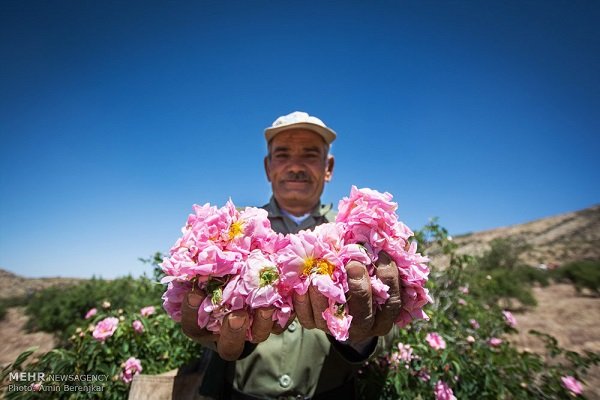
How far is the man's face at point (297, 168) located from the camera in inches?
111

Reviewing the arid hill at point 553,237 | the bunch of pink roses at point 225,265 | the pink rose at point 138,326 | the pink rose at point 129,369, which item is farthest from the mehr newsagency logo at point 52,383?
the arid hill at point 553,237

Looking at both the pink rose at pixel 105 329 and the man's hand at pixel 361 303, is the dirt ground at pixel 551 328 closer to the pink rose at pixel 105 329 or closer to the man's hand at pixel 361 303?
the pink rose at pixel 105 329

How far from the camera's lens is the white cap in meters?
2.78

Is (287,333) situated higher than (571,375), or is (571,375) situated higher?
(287,333)

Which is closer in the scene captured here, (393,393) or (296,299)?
(296,299)

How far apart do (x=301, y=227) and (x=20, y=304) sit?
14070mm

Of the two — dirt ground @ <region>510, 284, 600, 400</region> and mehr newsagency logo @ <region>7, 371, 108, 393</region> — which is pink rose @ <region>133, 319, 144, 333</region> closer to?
mehr newsagency logo @ <region>7, 371, 108, 393</region>

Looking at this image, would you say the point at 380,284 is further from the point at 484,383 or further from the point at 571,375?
the point at 571,375

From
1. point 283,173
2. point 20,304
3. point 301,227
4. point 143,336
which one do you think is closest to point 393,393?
point 301,227

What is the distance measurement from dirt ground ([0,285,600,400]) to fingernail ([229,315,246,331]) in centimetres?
606

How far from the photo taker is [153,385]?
1742 mm

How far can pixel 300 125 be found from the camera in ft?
9.14

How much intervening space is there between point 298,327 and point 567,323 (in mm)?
10055

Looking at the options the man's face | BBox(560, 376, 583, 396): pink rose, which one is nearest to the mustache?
the man's face
